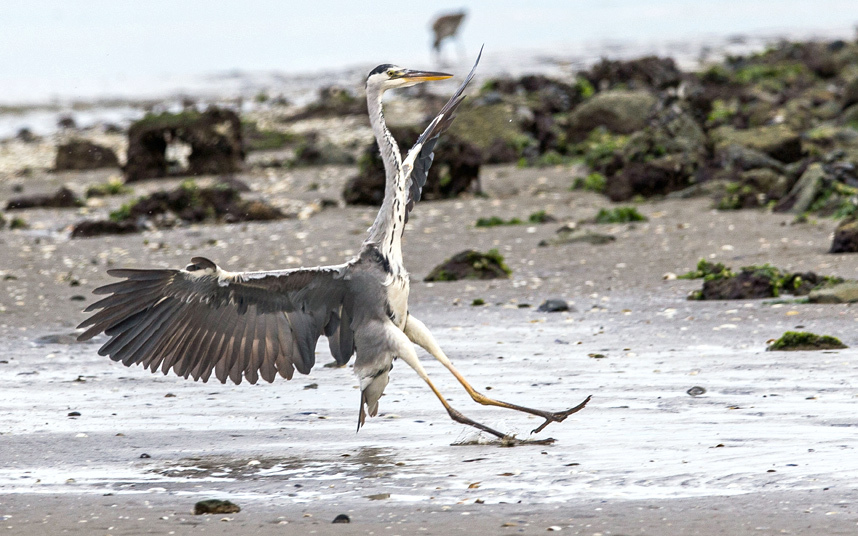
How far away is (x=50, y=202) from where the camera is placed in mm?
18641

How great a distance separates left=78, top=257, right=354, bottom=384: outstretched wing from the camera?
266 inches

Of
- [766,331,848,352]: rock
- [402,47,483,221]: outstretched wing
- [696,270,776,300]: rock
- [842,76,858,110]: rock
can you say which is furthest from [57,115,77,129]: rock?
[766,331,848,352]: rock

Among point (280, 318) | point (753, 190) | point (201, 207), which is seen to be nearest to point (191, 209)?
point (201, 207)

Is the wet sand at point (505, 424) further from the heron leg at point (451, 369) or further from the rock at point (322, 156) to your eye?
the rock at point (322, 156)

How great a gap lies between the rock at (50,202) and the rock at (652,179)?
25.5 feet

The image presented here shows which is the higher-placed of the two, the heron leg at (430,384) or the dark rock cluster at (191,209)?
the heron leg at (430,384)

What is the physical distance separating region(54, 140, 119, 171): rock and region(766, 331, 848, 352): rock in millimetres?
17206

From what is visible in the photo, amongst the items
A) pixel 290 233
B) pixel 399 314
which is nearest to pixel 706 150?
pixel 290 233

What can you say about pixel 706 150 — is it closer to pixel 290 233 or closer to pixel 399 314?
pixel 290 233

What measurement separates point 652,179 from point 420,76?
30.5 ft

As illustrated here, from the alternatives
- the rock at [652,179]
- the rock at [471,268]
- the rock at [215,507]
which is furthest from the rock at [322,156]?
the rock at [215,507]

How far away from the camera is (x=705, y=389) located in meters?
7.66

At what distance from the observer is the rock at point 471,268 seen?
487 inches

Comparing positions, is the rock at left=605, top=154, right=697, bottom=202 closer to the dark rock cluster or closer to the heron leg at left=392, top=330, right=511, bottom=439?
the dark rock cluster
